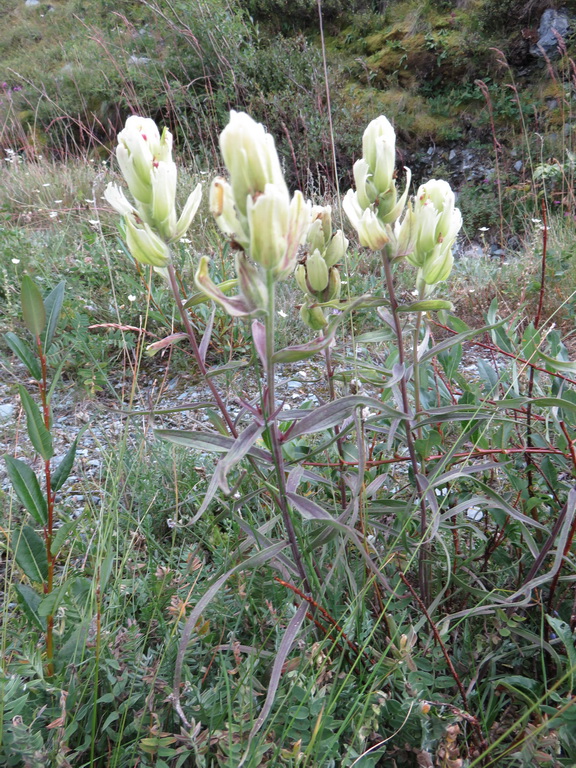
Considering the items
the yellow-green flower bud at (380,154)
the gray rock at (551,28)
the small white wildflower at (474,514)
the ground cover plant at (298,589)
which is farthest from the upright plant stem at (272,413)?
the gray rock at (551,28)

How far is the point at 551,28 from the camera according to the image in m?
5.28

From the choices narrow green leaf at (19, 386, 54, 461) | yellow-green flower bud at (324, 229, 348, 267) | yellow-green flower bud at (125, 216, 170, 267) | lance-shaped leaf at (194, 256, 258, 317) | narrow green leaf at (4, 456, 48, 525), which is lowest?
narrow green leaf at (4, 456, 48, 525)

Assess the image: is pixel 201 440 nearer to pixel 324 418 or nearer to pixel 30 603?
pixel 324 418

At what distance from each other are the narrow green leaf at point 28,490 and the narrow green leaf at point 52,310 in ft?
0.65

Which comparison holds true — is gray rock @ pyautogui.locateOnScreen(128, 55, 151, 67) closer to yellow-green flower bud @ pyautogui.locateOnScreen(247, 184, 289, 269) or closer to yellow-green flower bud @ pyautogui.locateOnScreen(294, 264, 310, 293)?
yellow-green flower bud @ pyautogui.locateOnScreen(294, 264, 310, 293)

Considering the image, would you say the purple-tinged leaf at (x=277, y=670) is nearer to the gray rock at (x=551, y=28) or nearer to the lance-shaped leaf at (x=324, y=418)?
the lance-shaped leaf at (x=324, y=418)

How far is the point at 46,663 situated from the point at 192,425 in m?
0.94

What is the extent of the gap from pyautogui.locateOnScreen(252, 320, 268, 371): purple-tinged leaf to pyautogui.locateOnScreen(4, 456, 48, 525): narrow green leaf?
43cm

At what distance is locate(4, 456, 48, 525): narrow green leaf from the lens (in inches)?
31.1

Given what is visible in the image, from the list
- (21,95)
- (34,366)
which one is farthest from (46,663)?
(21,95)

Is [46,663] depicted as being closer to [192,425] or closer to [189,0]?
[192,425]

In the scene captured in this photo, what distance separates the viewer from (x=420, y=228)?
79cm

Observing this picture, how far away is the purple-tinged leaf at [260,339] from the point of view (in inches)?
24.9

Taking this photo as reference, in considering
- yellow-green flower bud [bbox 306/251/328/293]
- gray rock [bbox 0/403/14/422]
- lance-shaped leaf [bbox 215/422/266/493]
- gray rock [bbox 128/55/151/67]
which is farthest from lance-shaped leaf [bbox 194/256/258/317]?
gray rock [bbox 128/55/151/67]
